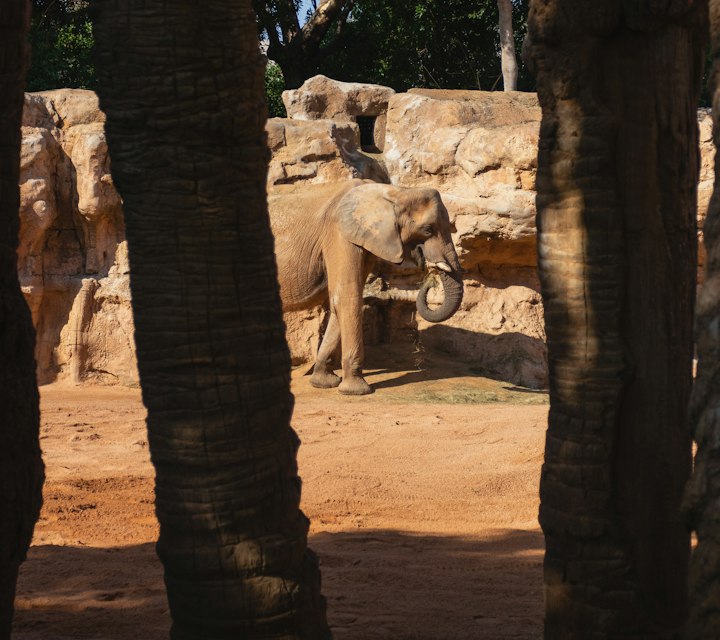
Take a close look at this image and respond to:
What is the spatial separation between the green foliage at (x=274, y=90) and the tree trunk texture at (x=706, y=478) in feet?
61.9

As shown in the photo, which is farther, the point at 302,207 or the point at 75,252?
the point at 75,252

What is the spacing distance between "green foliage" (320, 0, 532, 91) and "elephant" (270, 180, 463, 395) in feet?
30.2

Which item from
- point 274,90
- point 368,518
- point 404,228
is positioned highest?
point 274,90

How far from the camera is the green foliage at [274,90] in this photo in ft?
68.6

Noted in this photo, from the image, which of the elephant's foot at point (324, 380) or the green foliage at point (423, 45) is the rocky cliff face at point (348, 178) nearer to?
the elephant's foot at point (324, 380)

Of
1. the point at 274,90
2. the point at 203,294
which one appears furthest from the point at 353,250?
the point at 274,90

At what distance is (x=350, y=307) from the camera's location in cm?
1209

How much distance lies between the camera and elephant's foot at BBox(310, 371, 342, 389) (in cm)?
Answer: 1230

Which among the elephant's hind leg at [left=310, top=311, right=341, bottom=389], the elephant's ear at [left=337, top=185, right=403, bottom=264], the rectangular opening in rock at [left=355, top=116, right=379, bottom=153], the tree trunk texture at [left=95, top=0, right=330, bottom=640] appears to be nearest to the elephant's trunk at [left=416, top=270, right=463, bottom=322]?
the elephant's ear at [left=337, top=185, right=403, bottom=264]

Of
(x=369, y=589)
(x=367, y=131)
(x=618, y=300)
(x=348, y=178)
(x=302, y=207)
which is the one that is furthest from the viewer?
(x=367, y=131)

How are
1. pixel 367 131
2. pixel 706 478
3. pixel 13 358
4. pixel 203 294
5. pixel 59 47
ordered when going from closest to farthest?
1. pixel 706 478
2. pixel 13 358
3. pixel 203 294
4. pixel 367 131
5. pixel 59 47

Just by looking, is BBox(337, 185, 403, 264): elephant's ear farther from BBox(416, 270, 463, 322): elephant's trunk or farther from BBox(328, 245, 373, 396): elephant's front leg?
BBox(416, 270, 463, 322): elephant's trunk

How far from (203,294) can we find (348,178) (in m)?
10.7

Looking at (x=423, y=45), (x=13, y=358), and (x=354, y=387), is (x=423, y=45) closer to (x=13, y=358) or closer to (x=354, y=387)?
(x=354, y=387)
